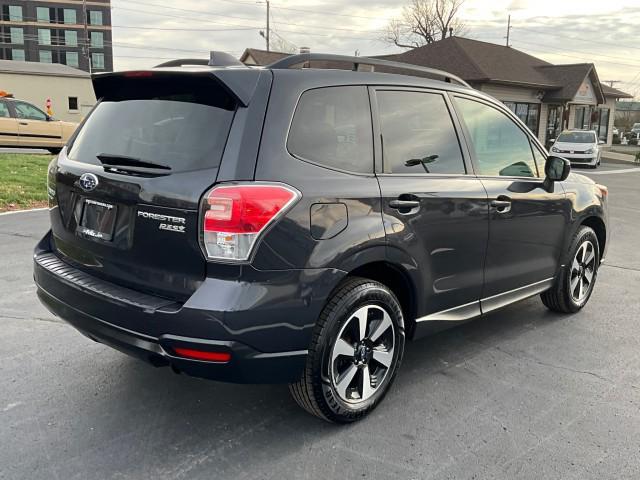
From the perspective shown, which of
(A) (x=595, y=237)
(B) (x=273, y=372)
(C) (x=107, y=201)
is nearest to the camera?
(B) (x=273, y=372)

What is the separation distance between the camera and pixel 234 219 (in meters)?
2.60

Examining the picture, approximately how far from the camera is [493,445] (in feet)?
9.94

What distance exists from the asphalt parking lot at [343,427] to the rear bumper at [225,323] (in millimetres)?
451

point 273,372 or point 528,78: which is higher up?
point 528,78

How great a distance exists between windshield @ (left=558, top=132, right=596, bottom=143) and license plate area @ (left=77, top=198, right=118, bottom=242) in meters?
26.3

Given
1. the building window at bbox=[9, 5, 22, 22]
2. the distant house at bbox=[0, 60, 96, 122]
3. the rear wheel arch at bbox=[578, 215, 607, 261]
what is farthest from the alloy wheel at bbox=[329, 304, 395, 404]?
the building window at bbox=[9, 5, 22, 22]

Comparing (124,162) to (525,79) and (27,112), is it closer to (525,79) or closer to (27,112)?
(27,112)

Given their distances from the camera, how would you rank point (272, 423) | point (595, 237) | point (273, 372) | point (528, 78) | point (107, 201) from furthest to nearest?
point (528, 78)
point (595, 237)
point (272, 423)
point (107, 201)
point (273, 372)

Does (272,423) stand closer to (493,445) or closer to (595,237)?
(493,445)

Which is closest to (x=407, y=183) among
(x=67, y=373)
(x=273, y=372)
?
(x=273, y=372)

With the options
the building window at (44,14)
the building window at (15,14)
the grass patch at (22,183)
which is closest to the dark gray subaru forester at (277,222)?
the grass patch at (22,183)

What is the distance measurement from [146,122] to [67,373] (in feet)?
5.46

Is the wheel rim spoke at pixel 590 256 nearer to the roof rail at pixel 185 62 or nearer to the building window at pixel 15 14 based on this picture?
the roof rail at pixel 185 62

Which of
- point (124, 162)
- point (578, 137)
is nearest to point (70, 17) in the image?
point (578, 137)
